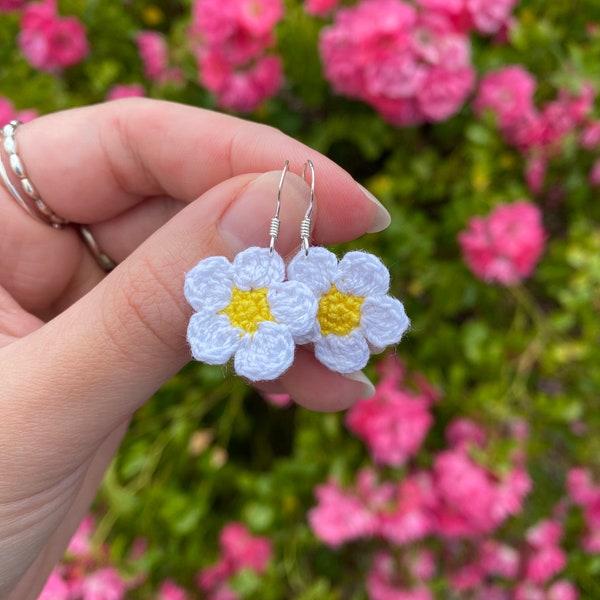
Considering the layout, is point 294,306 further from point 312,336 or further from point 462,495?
point 462,495

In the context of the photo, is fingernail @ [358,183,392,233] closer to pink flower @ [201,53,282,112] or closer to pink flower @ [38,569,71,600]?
pink flower @ [201,53,282,112]

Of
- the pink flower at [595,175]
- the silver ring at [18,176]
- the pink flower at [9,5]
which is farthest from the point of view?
the pink flower at [9,5]

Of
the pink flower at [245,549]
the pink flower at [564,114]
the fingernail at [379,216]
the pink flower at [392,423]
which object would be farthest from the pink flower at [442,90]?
the pink flower at [245,549]

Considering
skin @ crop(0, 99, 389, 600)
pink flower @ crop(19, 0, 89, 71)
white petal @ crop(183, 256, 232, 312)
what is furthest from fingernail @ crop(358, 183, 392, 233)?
pink flower @ crop(19, 0, 89, 71)

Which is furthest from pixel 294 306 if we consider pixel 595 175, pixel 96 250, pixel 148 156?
pixel 595 175

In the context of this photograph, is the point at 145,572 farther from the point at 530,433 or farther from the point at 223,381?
the point at 530,433

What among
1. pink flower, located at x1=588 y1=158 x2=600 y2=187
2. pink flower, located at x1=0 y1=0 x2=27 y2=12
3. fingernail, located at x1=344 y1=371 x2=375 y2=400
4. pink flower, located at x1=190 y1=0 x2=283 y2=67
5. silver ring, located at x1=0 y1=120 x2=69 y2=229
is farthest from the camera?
pink flower, located at x1=0 y1=0 x2=27 y2=12

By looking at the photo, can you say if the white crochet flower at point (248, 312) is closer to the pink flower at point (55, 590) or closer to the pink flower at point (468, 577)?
the pink flower at point (55, 590)
